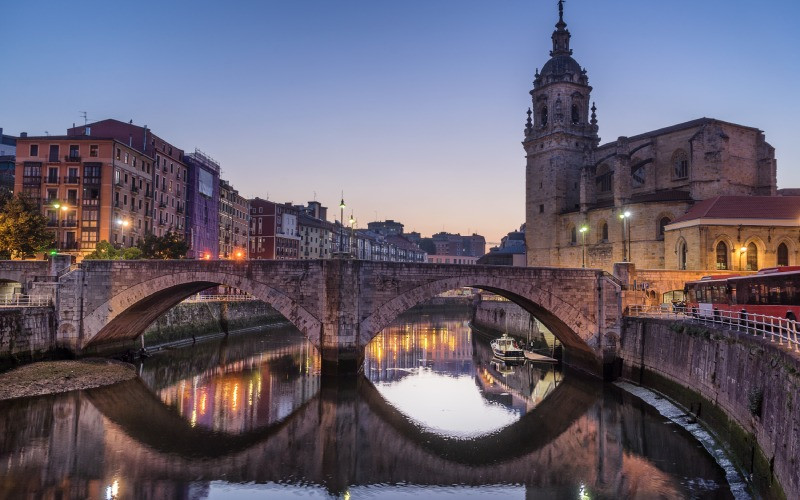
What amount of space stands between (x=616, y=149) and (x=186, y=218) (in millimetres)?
54625

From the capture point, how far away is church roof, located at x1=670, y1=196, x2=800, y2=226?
4838 centimetres

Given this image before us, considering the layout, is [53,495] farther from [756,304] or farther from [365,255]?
[365,255]

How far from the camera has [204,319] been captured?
58.4 meters

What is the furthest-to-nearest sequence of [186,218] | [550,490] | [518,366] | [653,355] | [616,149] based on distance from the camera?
[186,218] → [616,149] → [518,366] → [653,355] → [550,490]

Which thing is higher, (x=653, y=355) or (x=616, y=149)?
(x=616, y=149)

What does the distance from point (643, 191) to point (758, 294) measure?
37984 mm

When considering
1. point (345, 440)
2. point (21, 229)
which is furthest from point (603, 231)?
point (21, 229)

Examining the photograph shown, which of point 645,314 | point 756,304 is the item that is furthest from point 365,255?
point 756,304

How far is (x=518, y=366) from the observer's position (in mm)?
46281

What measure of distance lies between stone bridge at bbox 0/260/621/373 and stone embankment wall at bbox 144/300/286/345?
10.4 metres

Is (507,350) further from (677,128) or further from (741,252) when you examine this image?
(677,128)

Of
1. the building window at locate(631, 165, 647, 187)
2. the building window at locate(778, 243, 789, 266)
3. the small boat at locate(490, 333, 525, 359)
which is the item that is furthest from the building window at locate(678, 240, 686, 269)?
the small boat at locate(490, 333, 525, 359)

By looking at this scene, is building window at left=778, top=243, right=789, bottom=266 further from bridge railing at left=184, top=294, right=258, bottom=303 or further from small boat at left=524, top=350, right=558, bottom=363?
bridge railing at left=184, top=294, right=258, bottom=303

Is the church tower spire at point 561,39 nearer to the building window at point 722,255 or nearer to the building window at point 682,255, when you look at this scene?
the building window at point 682,255
